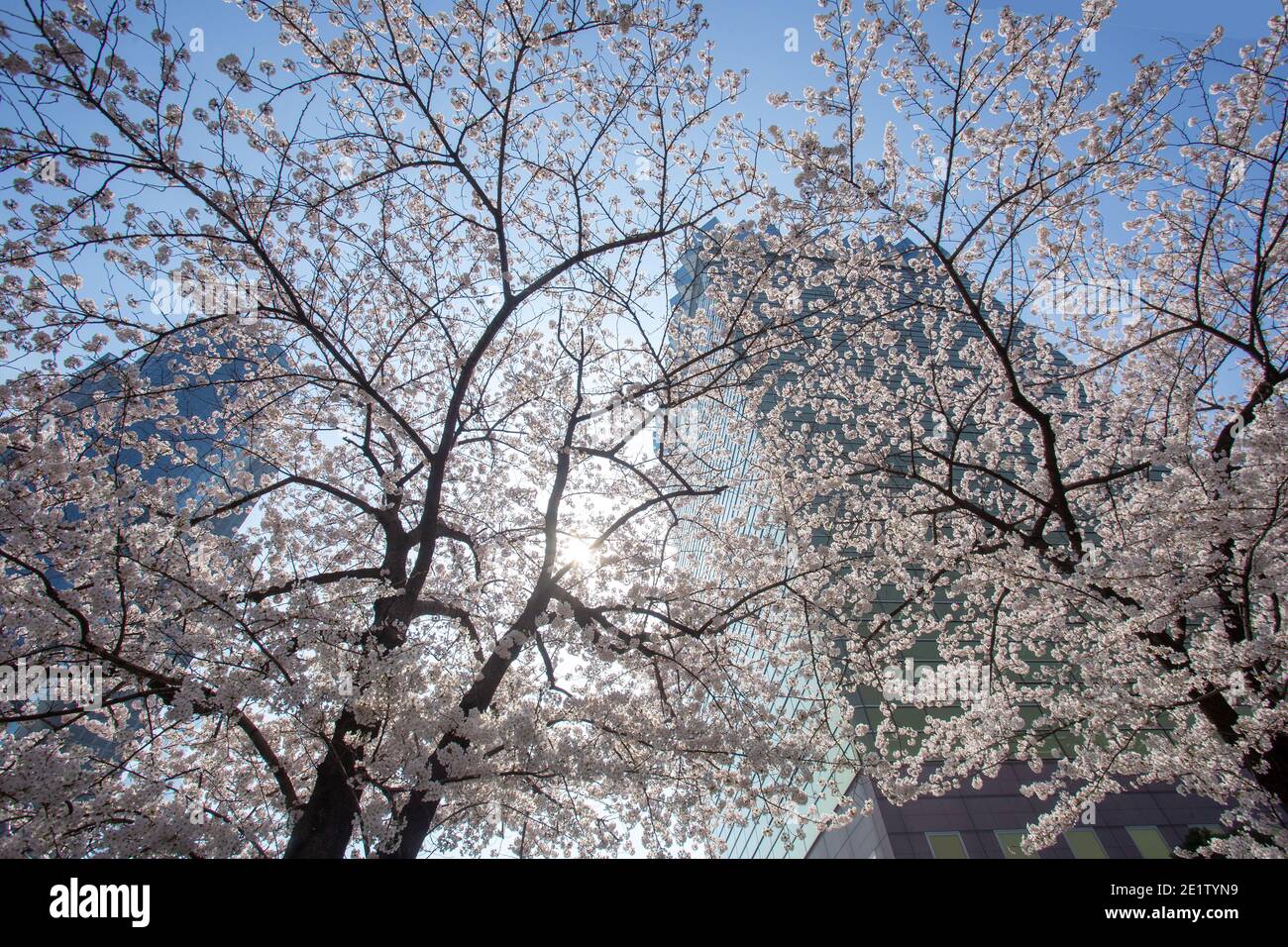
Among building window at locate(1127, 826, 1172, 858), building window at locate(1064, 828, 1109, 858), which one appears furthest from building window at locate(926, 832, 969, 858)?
building window at locate(1127, 826, 1172, 858)

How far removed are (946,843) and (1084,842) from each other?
3.64 meters

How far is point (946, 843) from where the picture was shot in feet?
46.9

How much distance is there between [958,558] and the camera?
28.8ft

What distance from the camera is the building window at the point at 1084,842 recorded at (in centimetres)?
1441

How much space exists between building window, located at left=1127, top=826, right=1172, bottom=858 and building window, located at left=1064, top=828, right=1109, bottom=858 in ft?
3.49

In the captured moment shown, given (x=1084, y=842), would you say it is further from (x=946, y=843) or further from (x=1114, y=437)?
(x=1114, y=437)

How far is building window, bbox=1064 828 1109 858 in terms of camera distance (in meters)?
14.4

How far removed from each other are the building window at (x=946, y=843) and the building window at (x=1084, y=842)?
2.67 m
